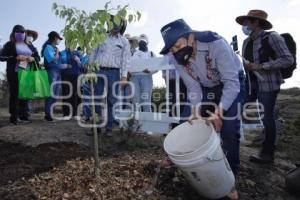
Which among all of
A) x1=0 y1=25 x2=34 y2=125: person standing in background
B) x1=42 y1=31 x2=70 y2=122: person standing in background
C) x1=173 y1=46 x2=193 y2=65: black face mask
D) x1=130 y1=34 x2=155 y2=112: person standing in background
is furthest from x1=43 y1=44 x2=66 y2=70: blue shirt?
x1=173 y1=46 x2=193 y2=65: black face mask

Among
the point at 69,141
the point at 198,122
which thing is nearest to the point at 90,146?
the point at 69,141

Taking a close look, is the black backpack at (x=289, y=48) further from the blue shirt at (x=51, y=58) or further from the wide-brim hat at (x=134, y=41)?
the blue shirt at (x=51, y=58)

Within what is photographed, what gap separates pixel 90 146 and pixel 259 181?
218cm

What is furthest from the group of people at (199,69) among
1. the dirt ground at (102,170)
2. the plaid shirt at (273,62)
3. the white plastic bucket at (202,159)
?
the dirt ground at (102,170)

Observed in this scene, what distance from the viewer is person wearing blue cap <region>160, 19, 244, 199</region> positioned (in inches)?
139

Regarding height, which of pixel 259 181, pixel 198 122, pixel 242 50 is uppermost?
pixel 242 50

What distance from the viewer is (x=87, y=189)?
3.76m

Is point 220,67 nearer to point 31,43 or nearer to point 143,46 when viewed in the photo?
point 143,46

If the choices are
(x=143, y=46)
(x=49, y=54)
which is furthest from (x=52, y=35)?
(x=143, y=46)

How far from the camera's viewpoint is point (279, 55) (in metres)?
5.09

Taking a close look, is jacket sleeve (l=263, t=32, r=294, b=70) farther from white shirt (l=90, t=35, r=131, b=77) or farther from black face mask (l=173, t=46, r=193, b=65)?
white shirt (l=90, t=35, r=131, b=77)

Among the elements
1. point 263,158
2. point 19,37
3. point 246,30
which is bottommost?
point 263,158

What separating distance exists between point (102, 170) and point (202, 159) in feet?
4.20

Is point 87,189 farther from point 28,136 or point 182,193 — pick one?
point 28,136
